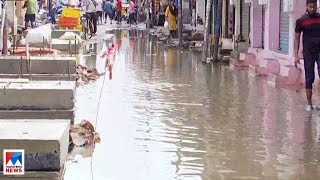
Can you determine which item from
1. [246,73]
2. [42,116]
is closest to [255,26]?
[246,73]

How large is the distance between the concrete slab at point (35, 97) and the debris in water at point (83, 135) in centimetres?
39

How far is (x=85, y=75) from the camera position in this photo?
571 inches

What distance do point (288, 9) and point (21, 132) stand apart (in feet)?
33.9

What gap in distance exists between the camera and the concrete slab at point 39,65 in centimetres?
1098

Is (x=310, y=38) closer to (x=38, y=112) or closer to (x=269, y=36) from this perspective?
(x=38, y=112)

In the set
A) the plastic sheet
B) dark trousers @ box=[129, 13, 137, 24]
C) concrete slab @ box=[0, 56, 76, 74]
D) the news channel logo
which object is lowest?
the news channel logo

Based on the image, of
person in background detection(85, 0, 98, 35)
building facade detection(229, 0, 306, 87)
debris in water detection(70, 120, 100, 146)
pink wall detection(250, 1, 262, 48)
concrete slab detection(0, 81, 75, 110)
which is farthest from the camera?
person in background detection(85, 0, 98, 35)

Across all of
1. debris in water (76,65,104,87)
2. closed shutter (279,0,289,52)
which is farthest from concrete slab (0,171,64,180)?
closed shutter (279,0,289,52)

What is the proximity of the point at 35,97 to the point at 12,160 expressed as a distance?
100 inches

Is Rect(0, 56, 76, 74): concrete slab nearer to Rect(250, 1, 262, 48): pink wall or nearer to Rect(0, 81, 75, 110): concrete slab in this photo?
Rect(0, 81, 75, 110): concrete slab

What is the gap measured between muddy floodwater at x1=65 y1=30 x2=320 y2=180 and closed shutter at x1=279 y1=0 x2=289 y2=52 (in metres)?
2.02

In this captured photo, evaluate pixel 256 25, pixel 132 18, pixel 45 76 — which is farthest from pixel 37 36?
pixel 132 18

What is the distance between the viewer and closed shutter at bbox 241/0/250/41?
20891 millimetres

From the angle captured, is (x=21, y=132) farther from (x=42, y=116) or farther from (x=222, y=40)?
(x=222, y=40)
